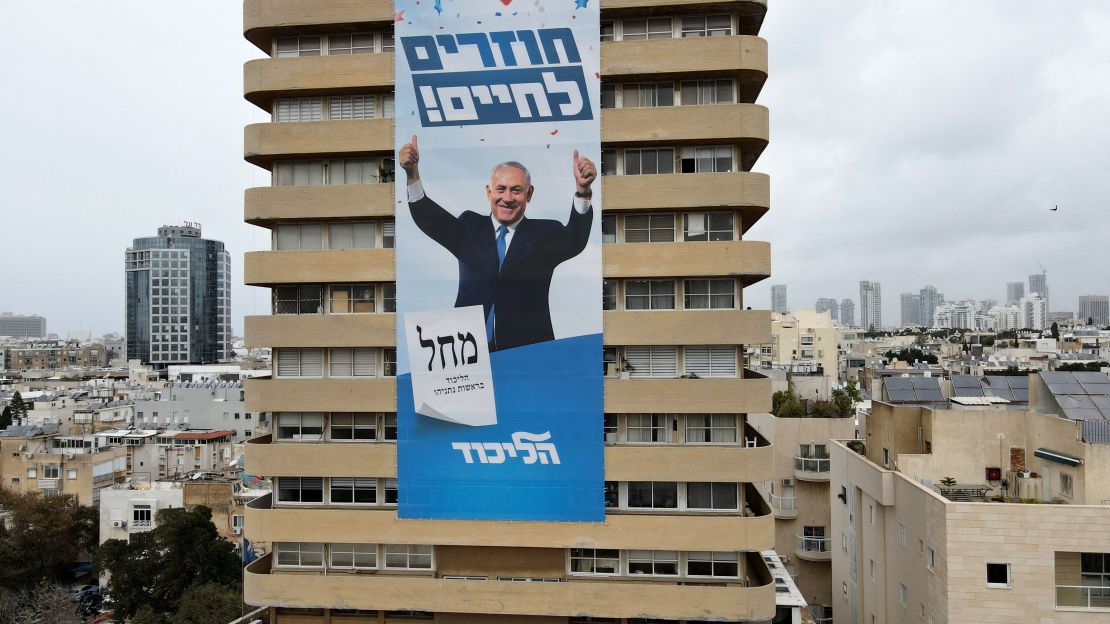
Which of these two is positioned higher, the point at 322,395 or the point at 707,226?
the point at 707,226

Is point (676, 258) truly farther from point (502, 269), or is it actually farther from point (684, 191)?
point (502, 269)

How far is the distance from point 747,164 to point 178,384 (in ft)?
309

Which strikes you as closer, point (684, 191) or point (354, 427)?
point (684, 191)

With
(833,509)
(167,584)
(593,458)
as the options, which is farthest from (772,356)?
(593,458)

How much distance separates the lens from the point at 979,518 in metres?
20.5

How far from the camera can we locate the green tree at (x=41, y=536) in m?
52.3

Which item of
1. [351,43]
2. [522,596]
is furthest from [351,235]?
[522,596]

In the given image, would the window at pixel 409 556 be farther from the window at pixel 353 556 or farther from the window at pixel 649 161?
the window at pixel 649 161

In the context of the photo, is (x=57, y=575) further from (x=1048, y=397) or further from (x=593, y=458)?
(x=1048, y=397)

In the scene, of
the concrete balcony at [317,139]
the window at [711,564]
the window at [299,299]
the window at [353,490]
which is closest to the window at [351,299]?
the window at [299,299]

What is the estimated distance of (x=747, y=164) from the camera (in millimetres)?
26297

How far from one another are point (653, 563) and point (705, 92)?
1541cm

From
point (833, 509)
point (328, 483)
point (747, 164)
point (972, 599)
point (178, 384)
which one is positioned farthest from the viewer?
point (178, 384)

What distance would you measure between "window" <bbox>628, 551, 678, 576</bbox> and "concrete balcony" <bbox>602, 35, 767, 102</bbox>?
15.3 meters
